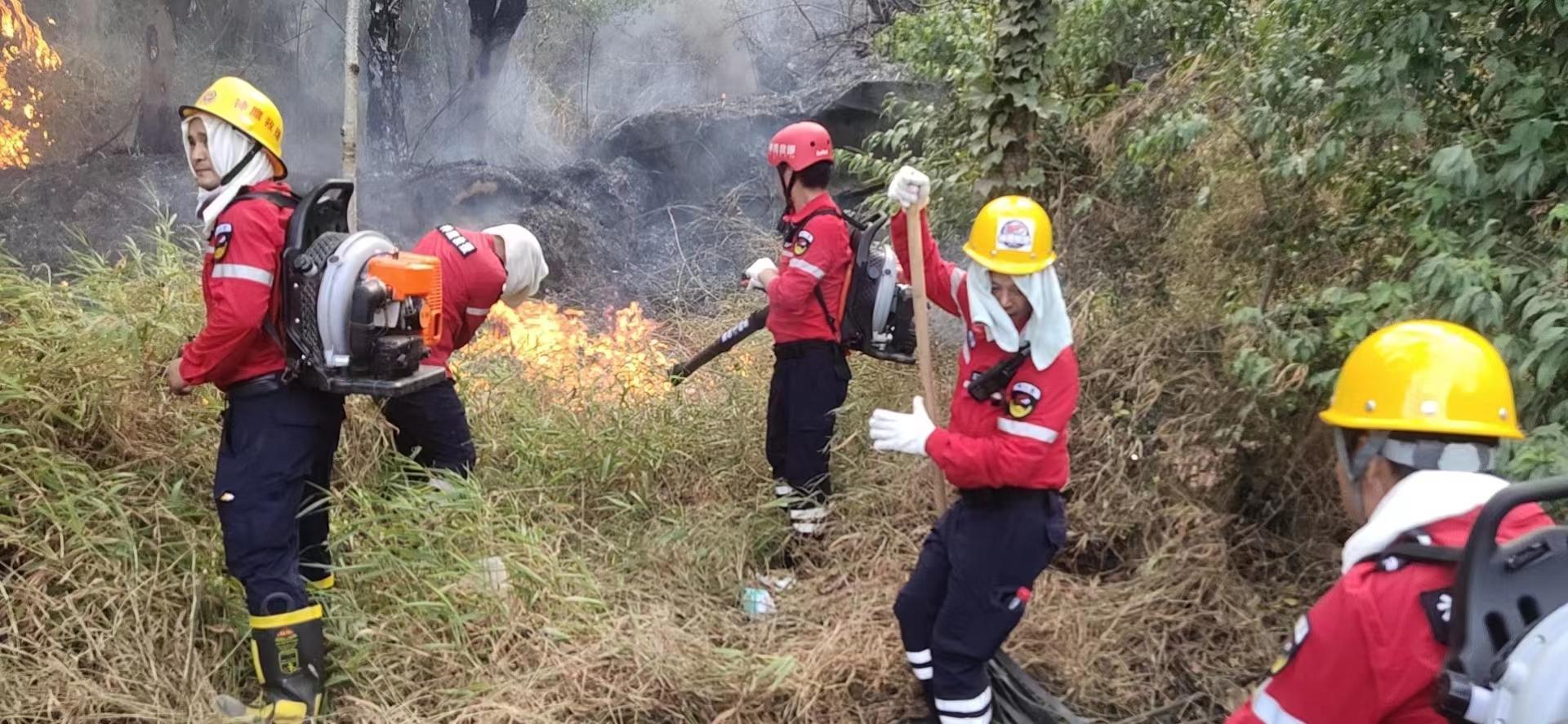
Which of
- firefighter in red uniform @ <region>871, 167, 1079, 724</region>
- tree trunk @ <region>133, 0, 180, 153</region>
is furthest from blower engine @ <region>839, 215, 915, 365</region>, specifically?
tree trunk @ <region>133, 0, 180, 153</region>

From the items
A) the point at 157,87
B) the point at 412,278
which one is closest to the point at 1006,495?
the point at 412,278

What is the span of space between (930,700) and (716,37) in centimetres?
906

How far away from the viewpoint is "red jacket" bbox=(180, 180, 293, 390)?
9.75ft

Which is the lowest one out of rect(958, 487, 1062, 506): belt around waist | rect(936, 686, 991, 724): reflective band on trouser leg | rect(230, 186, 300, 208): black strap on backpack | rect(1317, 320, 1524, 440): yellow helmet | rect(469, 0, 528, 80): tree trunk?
rect(936, 686, 991, 724): reflective band on trouser leg

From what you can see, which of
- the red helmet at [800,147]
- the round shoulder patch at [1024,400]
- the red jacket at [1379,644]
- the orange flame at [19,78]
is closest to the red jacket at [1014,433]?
Result: the round shoulder patch at [1024,400]

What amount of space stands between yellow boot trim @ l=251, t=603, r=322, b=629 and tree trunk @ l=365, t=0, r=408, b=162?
7.56 m

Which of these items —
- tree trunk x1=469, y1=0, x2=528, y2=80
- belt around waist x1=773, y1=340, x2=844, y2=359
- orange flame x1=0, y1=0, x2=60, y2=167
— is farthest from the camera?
tree trunk x1=469, y1=0, x2=528, y2=80

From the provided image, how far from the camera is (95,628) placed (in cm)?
332

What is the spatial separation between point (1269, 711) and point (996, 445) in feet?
4.14

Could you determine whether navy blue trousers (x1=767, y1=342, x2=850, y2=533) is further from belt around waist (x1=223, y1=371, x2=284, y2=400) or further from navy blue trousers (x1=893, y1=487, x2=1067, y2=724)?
belt around waist (x1=223, y1=371, x2=284, y2=400)

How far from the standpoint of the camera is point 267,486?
310cm

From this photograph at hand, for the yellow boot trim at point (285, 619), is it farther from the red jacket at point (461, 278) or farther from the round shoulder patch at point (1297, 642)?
the round shoulder patch at point (1297, 642)

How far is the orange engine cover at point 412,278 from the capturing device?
303cm

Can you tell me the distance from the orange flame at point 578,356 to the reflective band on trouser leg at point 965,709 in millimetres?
2682
